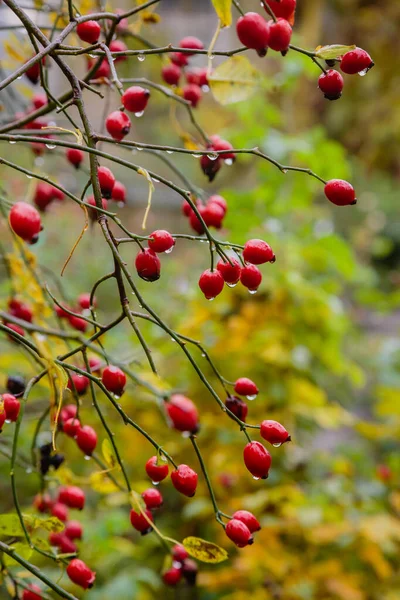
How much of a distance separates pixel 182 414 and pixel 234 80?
1.37 ft

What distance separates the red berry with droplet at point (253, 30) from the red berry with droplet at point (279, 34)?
0.02 metres

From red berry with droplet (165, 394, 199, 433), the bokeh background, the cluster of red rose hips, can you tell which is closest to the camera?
red berry with droplet (165, 394, 199, 433)

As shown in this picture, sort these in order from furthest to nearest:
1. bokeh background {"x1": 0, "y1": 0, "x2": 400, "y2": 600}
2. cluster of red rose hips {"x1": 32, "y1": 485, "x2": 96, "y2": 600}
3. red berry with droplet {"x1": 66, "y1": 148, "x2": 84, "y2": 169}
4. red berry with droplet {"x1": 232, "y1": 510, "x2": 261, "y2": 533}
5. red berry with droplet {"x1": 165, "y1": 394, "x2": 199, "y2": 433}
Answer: bokeh background {"x1": 0, "y1": 0, "x2": 400, "y2": 600} < red berry with droplet {"x1": 66, "y1": 148, "x2": 84, "y2": 169} < cluster of red rose hips {"x1": 32, "y1": 485, "x2": 96, "y2": 600} < red berry with droplet {"x1": 232, "y1": 510, "x2": 261, "y2": 533} < red berry with droplet {"x1": 165, "y1": 394, "x2": 199, "y2": 433}

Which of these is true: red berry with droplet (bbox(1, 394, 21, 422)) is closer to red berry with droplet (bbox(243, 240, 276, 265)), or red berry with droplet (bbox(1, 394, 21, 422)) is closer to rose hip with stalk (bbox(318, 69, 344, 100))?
red berry with droplet (bbox(243, 240, 276, 265))

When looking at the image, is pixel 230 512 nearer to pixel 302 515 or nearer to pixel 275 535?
pixel 275 535

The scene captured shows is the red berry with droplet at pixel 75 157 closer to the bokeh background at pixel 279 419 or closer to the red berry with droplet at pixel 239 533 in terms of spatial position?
the bokeh background at pixel 279 419

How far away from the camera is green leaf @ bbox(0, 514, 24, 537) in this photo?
0.56 meters

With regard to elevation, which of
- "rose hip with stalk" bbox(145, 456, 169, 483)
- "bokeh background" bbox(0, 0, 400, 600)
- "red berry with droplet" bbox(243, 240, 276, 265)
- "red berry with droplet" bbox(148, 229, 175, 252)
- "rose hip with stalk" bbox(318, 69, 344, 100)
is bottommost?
"bokeh background" bbox(0, 0, 400, 600)

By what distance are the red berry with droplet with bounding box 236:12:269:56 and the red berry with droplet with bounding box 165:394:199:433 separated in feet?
1.06

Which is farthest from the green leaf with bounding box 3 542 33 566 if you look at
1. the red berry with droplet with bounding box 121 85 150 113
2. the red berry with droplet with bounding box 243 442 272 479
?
the red berry with droplet with bounding box 121 85 150 113

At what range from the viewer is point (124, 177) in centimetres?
663

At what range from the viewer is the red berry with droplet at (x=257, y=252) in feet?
1.89

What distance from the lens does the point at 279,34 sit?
560 millimetres

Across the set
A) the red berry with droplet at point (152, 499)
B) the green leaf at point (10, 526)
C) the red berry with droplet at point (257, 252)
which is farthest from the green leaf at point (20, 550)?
the red berry with droplet at point (257, 252)
